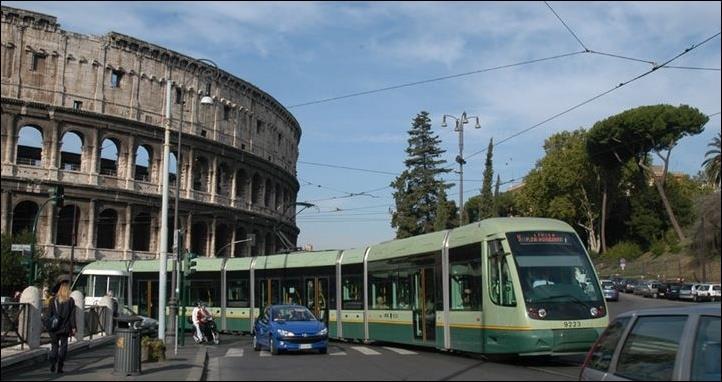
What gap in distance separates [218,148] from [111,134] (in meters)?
11.1

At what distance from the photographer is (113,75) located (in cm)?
5828

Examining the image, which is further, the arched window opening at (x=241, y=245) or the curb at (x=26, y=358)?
the arched window opening at (x=241, y=245)

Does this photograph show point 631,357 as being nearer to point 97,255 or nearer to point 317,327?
point 317,327

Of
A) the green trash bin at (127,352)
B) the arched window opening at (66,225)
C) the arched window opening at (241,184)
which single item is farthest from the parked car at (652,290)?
the arched window opening at (66,225)

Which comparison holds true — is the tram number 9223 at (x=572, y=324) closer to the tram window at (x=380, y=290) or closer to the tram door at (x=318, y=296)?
the tram window at (x=380, y=290)

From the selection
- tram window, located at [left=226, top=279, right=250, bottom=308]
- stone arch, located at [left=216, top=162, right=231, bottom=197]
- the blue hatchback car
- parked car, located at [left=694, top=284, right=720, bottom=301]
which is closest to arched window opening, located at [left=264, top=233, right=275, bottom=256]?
stone arch, located at [left=216, top=162, right=231, bottom=197]

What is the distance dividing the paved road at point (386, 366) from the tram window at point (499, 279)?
135cm

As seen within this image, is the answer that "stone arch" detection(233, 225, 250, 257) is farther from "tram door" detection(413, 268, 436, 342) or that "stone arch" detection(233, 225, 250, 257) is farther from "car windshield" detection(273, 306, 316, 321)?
"tram door" detection(413, 268, 436, 342)

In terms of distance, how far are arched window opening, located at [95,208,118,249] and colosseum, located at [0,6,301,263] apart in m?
0.11

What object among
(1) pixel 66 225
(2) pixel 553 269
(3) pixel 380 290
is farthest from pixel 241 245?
(2) pixel 553 269

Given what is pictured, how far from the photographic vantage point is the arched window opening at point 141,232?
61.2 meters

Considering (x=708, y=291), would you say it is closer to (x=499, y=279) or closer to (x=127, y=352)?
(x=499, y=279)

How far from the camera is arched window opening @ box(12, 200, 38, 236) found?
53.9 meters

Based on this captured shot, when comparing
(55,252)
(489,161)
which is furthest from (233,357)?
(55,252)
